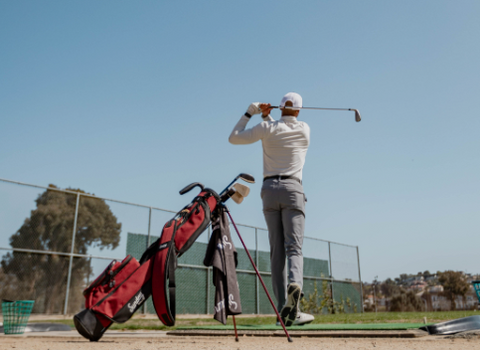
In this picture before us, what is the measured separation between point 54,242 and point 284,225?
706 cm

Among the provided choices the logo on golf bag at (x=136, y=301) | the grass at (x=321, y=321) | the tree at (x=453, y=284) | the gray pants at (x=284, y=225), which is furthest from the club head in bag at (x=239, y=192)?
the tree at (x=453, y=284)

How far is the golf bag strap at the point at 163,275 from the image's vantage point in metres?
2.69

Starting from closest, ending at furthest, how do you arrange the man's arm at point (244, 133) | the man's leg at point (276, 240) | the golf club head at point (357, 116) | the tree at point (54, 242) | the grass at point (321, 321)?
the man's leg at point (276, 240), the man's arm at point (244, 133), the golf club head at point (357, 116), the grass at point (321, 321), the tree at point (54, 242)

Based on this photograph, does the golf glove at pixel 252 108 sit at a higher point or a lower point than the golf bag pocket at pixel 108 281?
higher

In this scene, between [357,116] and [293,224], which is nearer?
[293,224]

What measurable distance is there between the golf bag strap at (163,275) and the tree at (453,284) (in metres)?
15.0

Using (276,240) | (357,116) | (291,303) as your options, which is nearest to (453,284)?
(357,116)

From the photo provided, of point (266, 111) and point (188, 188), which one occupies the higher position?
point (266, 111)

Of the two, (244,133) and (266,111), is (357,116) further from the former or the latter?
(244,133)

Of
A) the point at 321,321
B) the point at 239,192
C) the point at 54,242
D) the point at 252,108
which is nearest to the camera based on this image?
the point at 239,192

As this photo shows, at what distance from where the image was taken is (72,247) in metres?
9.22

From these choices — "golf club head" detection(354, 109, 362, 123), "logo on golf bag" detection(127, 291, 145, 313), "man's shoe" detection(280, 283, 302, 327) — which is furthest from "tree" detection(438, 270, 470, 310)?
"logo on golf bag" detection(127, 291, 145, 313)

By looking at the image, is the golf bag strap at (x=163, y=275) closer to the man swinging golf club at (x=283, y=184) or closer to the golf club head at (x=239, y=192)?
the golf club head at (x=239, y=192)

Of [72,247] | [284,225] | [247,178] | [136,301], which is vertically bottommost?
[136,301]
